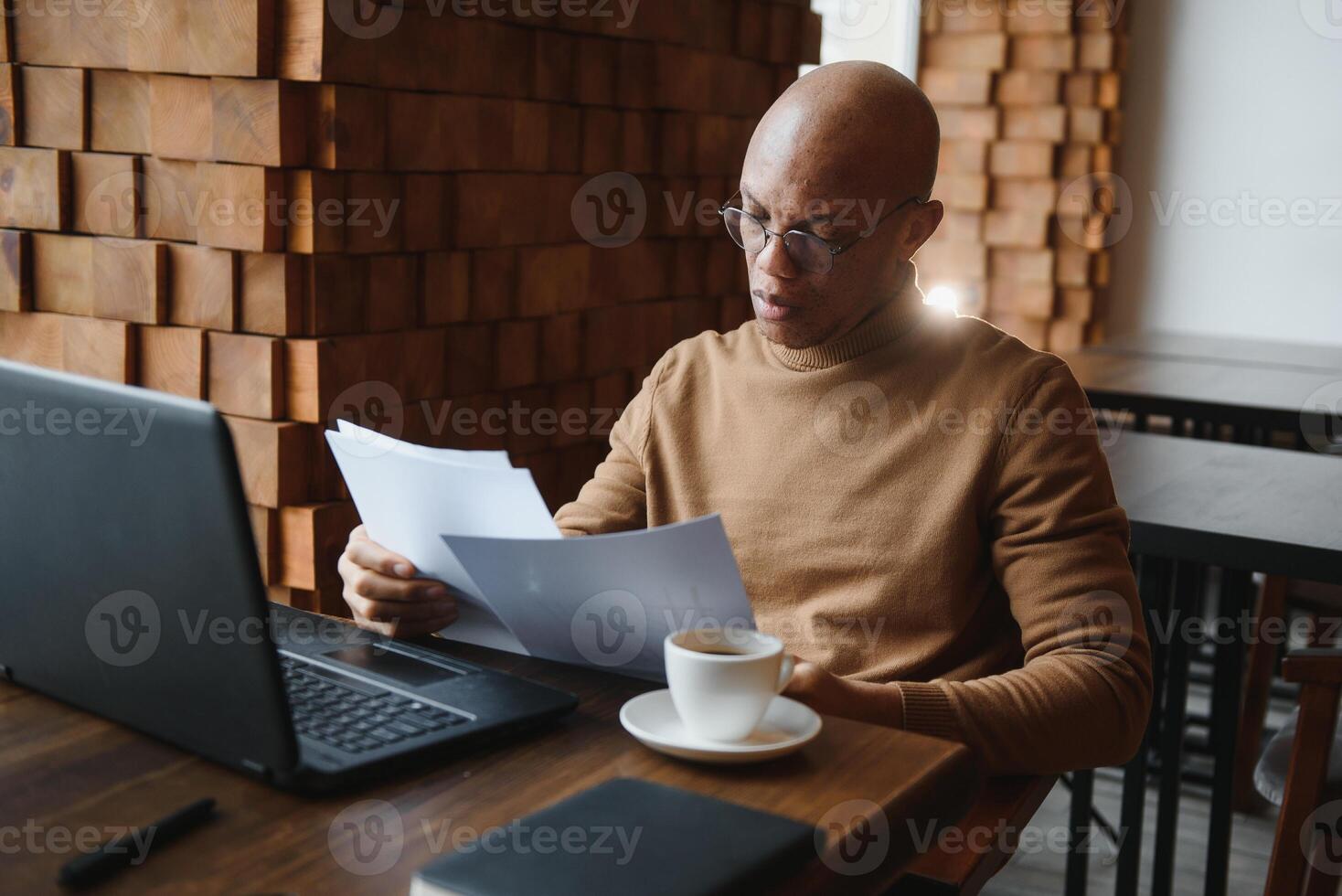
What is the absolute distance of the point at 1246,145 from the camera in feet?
16.1

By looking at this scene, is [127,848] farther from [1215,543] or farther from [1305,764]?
[1215,543]

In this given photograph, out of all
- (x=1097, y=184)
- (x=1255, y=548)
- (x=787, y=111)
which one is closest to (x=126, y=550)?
(x=787, y=111)

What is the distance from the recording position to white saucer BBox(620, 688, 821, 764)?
92 centimetres

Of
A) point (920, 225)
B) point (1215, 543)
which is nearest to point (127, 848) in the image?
point (920, 225)

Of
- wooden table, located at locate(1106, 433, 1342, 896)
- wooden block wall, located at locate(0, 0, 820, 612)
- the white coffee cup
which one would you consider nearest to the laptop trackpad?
the white coffee cup

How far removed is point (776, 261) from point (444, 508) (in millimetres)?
490

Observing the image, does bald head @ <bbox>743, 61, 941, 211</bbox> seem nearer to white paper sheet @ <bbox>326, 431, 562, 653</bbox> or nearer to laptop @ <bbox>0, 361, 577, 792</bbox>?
white paper sheet @ <bbox>326, 431, 562, 653</bbox>

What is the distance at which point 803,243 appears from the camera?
1438mm

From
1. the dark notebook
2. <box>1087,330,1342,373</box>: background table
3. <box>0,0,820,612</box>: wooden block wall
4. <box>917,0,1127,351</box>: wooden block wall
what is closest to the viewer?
the dark notebook

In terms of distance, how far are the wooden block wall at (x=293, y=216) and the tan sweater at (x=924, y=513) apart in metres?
0.47

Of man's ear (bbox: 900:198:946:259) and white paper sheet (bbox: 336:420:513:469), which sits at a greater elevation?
man's ear (bbox: 900:198:946:259)

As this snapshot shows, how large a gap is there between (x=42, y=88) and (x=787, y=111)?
1093 mm

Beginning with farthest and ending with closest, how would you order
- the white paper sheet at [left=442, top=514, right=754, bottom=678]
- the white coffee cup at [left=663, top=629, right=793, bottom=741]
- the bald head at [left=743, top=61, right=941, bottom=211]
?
the bald head at [left=743, top=61, right=941, bottom=211]
the white paper sheet at [left=442, top=514, right=754, bottom=678]
the white coffee cup at [left=663, top=629, right=793, bottom=741]

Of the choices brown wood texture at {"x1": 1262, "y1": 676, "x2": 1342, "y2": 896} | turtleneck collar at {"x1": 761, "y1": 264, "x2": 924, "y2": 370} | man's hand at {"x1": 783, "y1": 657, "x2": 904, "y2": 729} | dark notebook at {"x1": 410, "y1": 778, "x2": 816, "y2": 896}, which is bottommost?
brown wood texture at {"x1": 1262, "y1": 676, "x2": 1342, "y2": 896}
